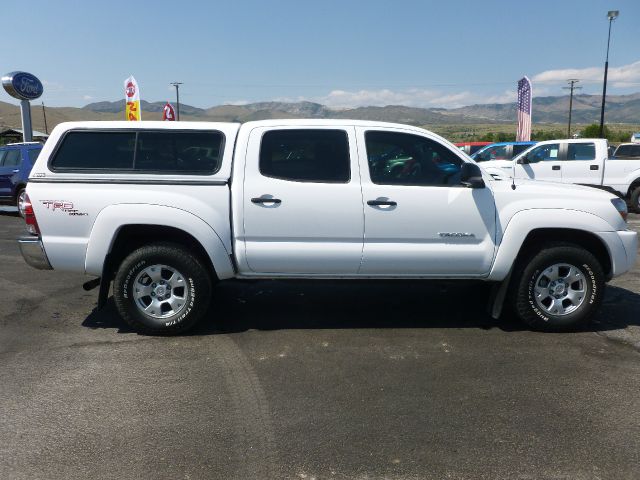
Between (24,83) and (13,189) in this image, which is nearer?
(13,189)

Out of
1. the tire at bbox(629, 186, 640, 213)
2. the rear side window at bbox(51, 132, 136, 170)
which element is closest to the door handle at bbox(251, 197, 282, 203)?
the rear side window at bbox(51, 132, 136, 170)

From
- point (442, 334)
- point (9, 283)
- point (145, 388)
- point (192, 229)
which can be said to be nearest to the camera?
point (145, 388)

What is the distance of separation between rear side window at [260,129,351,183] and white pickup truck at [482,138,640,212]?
32.2 ft

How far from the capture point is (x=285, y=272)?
16.4ft

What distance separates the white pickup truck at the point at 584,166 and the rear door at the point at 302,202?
9898 mm

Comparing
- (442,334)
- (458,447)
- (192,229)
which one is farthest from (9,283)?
(458,447)

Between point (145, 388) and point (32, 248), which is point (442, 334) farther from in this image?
point (32, 248)

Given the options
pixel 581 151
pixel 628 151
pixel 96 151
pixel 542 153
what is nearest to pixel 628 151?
pixel 628 151

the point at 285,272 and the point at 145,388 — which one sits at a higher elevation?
the point at 285,272

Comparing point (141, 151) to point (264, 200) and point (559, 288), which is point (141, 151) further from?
point (559, 288)

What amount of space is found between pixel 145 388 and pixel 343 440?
157 centimetres

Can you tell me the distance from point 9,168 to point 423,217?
40.0 ft

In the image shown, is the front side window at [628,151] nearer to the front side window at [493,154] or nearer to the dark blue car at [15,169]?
the front side window at [493,154]

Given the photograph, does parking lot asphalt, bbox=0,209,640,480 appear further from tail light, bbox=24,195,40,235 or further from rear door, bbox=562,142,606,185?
rear door, bbox=562,142,606,185
